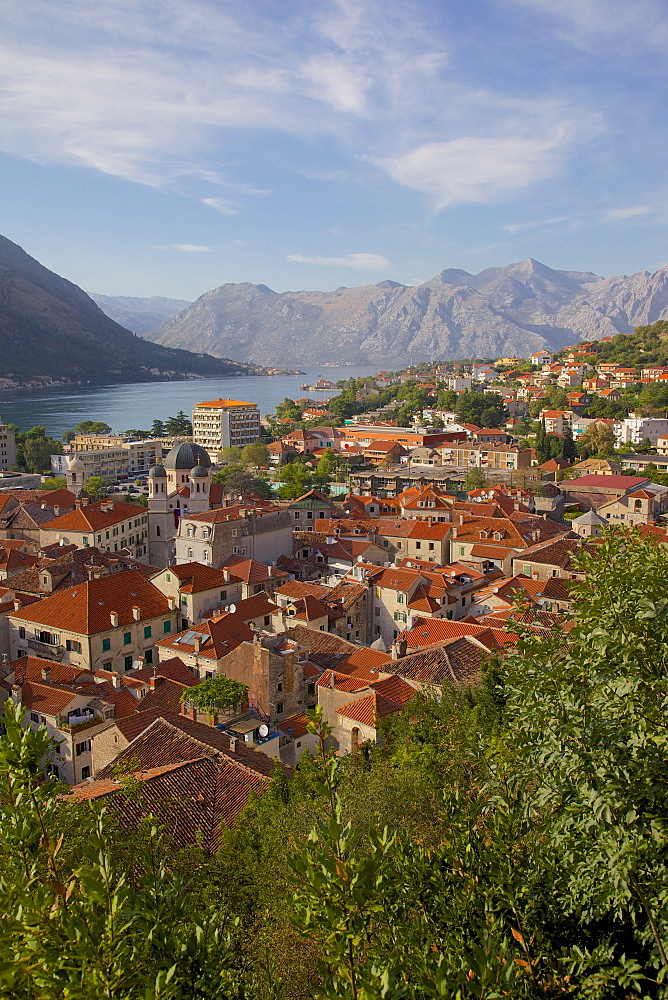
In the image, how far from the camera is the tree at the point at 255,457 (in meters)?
81.4

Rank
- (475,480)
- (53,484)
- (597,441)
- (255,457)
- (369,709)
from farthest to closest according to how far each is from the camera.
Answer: (255,457)
(597,441)
(53,484)
(475,480)
(369,709)

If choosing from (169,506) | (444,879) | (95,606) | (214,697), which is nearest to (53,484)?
(169,506)

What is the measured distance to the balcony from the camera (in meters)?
25.9

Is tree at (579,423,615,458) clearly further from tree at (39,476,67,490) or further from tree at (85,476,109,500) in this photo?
tree at (39,476,67,490)

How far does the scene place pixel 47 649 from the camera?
1033 inches

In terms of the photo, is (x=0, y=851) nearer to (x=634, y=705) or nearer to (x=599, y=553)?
(x=634, y=705)

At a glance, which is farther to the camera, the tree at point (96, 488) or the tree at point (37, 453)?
the tree at point (37, 453)

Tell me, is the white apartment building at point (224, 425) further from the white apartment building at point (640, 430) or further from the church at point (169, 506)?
the church at point (169, 506)

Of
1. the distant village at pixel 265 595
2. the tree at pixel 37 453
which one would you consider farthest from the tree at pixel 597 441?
the tree at pixel 37 453

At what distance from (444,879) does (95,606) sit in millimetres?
21864

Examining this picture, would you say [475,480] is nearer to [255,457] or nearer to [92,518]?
[255,457]

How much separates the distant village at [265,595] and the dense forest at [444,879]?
52.0 inches

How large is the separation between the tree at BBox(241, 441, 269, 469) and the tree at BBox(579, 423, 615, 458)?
3422 cm

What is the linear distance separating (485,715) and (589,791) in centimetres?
888
